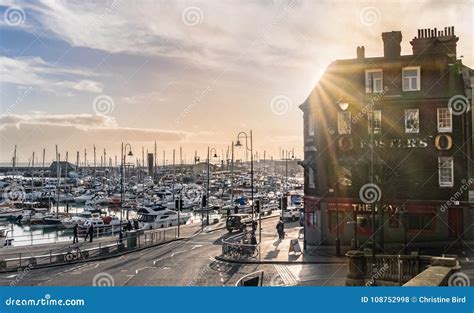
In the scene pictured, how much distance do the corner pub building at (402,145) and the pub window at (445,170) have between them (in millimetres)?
70

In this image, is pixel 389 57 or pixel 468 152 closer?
pixel 468 152

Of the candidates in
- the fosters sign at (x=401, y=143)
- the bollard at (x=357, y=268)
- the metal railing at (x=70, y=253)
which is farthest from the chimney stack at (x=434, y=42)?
the metal railing at (x=70, y=253)

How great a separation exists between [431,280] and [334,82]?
83.2 feet

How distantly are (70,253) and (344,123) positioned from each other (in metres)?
21.7

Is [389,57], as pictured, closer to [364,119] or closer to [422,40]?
[422,40]

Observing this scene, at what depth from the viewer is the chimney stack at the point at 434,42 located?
36.9 m

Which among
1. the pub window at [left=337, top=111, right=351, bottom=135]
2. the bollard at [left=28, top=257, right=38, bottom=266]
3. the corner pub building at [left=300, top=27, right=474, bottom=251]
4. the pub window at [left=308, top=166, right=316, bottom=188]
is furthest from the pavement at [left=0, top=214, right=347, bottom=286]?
the pub window at [left=337, top=111, right=351, bottom=135]

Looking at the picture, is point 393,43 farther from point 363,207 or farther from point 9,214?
point 9,214

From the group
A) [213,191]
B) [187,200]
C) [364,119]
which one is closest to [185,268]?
[364,119]

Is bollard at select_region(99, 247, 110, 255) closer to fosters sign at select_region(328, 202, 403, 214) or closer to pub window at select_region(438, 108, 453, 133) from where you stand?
fosters sign at select_region(328, 202, 403, 214)

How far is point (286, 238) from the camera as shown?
42.3 meters

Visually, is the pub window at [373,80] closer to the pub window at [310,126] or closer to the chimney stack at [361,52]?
the chimney stack at [361,52]

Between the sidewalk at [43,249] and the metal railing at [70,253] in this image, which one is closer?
the metal railing at [70,253]

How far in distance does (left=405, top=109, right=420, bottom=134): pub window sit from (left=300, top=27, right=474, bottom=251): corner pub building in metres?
0.07
